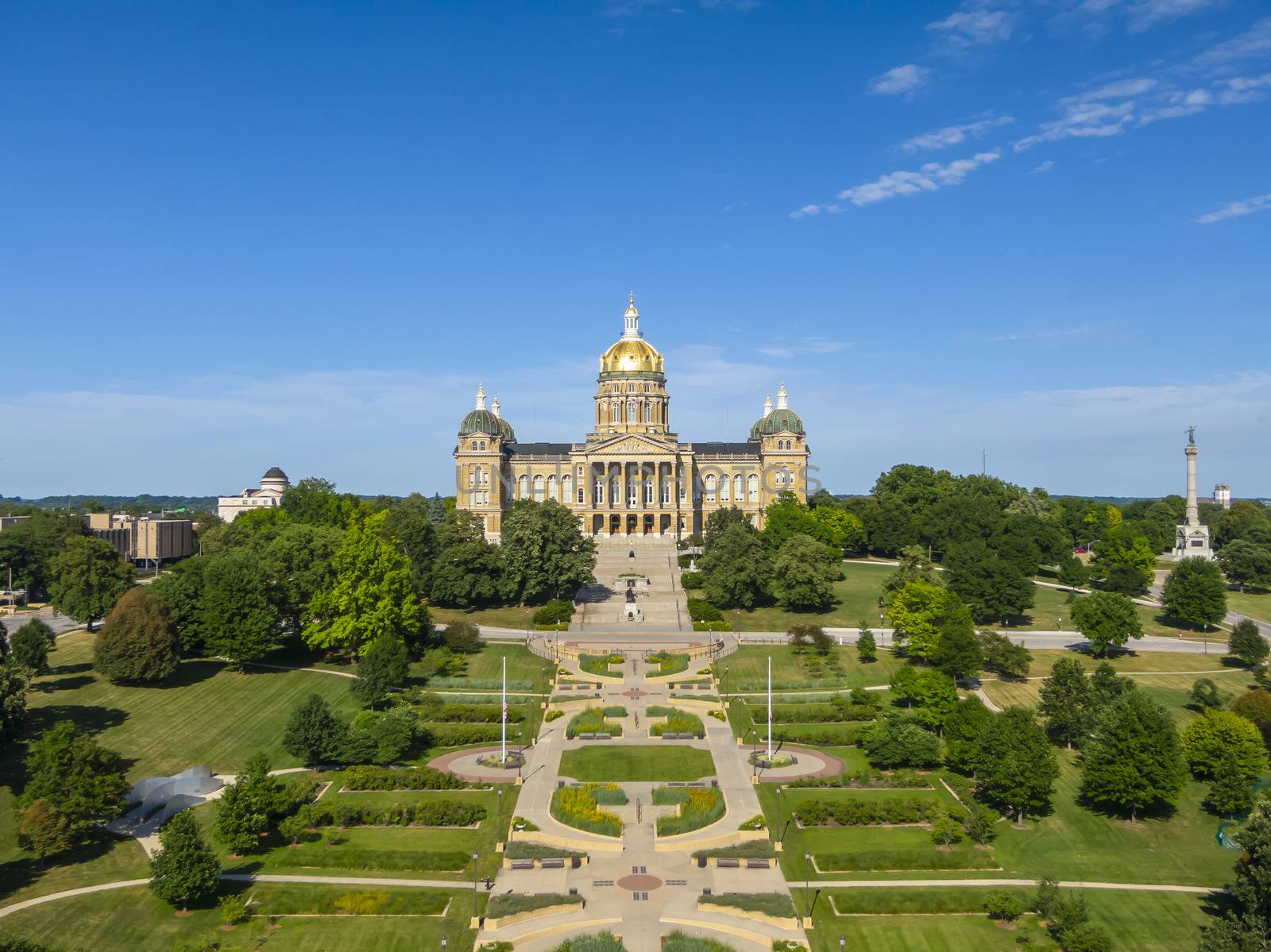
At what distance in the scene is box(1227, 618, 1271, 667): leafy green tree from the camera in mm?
66375

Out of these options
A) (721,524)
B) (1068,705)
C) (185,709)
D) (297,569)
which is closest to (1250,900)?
(1068,705)

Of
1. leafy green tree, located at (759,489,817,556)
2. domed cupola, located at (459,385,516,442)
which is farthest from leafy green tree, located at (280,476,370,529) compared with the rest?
leafy green tree, located at (759,489,817,556)

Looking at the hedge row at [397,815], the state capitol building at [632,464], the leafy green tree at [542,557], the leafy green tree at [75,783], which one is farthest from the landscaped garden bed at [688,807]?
the state capitol building at [632,464]

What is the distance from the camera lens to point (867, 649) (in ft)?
224

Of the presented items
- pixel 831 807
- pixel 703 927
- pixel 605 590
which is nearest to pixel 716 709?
pixel 831 807

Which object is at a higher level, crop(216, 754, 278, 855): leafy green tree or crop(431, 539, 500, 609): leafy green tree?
crop(431, 539, 500, 609): leafy green tree

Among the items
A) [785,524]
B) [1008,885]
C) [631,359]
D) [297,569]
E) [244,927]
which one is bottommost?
[1008,885]

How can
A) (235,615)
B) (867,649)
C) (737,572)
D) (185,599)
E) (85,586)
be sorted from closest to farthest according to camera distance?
(235,615)
(185,599)
(867,649)
(85,586)
(737,572)

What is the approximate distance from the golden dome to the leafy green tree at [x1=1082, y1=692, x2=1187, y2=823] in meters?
96.7

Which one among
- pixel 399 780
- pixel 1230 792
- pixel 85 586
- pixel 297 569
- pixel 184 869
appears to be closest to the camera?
pixel 184 869

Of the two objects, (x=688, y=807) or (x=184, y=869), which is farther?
(x=688, y=807)

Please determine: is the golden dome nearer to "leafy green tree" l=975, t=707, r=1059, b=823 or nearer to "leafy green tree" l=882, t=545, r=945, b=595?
"leafy green tree" l=882, t=545, r=945, b=595

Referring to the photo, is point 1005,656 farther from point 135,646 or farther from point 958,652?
point 135,646

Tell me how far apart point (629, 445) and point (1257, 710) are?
84.1 meters
